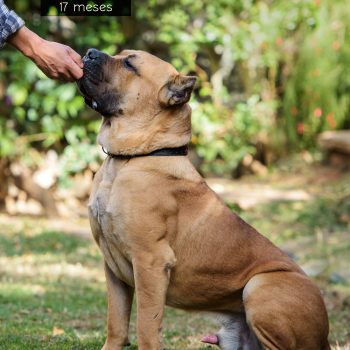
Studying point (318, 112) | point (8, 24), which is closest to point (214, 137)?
point (318, 112)

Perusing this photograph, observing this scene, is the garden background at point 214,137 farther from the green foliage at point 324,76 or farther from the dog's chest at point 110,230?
the dog's chest at point 110,230

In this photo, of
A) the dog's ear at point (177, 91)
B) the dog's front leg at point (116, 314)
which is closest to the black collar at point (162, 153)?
the dog's ear at point (177, 91)

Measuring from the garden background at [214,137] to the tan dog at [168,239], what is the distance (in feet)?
5.65

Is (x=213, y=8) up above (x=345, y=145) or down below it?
Result: above

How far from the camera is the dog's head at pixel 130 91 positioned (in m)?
4.50

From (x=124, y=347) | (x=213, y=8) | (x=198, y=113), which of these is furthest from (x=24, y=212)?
(x=124, y=347)

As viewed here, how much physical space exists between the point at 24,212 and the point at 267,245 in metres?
7.22

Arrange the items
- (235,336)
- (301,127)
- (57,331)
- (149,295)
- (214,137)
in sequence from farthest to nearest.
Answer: (301,127)
(214,137)
(57,331)
(235,336)
(149,295)

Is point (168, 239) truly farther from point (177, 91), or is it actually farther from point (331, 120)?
point (331, 120)

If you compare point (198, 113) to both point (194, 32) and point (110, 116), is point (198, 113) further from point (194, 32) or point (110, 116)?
point (110, 116)

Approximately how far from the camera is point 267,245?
464cm

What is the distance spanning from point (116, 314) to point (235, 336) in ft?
2.37

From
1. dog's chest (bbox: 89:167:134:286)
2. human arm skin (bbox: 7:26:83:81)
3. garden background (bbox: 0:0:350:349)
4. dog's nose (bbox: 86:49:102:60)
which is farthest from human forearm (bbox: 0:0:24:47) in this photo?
garden background (bbox: 0:0:350:349)

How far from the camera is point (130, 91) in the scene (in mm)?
4551
